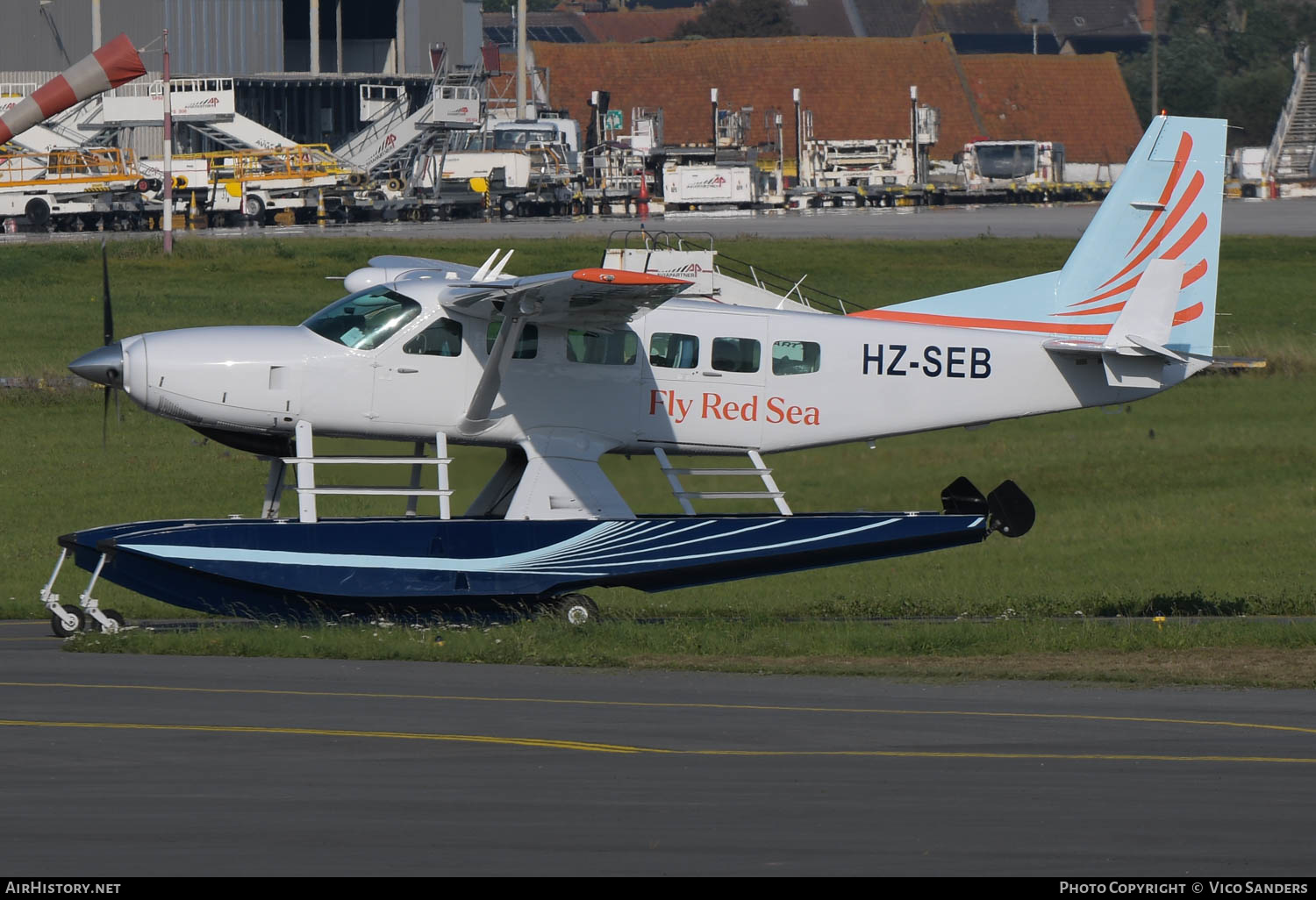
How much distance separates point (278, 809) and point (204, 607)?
713 centimetres

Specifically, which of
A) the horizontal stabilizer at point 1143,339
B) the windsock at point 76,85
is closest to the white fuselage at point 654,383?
the horizontal stabilizer at point 1143,339

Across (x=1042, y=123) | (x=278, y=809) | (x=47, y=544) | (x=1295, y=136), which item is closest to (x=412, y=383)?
(x=47, y=544)

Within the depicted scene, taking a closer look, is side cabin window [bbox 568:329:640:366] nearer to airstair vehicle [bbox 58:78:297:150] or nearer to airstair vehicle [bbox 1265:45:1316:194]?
airstair vehicle [bbox 58:78:297:150]

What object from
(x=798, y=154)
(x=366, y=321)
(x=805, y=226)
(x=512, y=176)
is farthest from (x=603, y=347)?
(x=798, y=154)

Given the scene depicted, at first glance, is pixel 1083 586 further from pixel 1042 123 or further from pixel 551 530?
pixel 1042 123

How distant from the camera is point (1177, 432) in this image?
25.8 metres

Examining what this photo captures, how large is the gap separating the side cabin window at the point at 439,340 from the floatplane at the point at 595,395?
2cm

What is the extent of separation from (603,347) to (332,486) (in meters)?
2.92

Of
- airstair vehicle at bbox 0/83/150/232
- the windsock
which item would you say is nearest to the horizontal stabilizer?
the windsock

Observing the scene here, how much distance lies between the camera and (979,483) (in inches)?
898

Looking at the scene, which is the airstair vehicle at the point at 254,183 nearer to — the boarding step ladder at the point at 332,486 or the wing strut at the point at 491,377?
the boarding step ladder at the point at 332,486

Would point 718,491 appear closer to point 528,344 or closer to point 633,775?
point 528,344

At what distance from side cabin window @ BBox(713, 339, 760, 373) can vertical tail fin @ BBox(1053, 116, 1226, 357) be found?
328 cm
